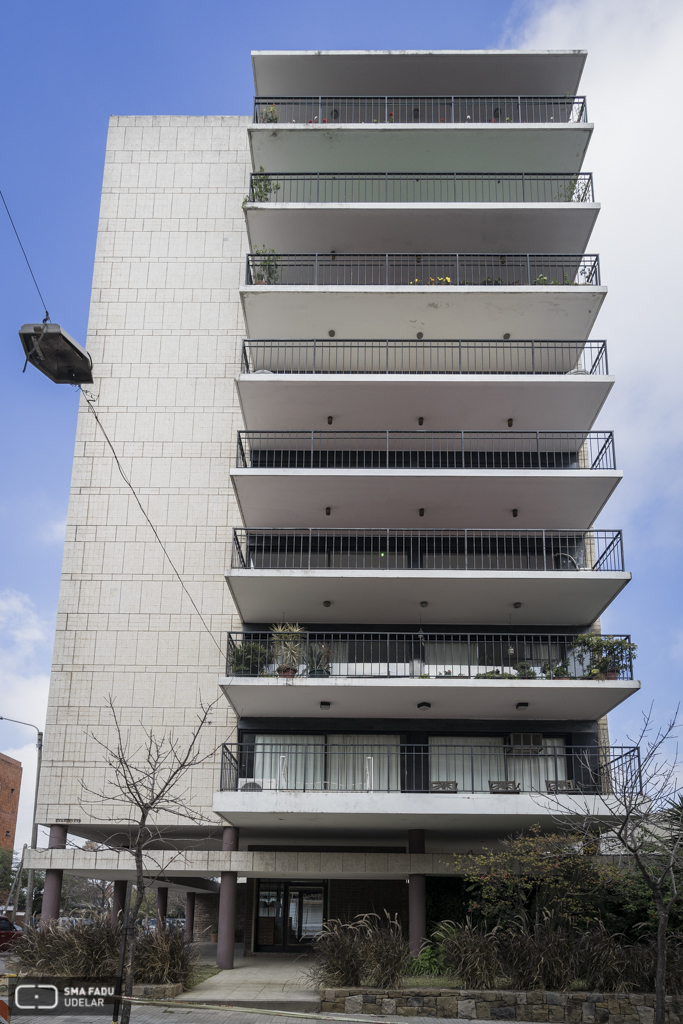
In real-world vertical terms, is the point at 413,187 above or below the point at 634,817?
above

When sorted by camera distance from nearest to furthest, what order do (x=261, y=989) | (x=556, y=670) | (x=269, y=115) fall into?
(x=261, y=989), (x=556, y=670), (x=269, y=115)

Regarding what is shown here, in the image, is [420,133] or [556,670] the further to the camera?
[420,133]

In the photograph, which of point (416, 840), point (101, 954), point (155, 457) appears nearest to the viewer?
point (101, 954)

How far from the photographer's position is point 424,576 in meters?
23.1

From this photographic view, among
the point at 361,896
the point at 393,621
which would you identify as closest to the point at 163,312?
the point at 393,621

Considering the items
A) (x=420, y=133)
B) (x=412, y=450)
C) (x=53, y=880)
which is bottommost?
(x=53, y=880)

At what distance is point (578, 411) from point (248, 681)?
12268 millimetres

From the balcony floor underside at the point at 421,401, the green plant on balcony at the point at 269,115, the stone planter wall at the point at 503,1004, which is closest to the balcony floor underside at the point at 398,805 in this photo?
the stone planter wall at the point at 503,1004

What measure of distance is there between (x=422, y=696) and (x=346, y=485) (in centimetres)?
599

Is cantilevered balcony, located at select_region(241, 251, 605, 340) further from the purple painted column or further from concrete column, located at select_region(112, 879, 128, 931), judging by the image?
concrete column, located at select_region(112, 879, 128, 931)

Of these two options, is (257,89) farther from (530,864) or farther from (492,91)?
(530,864)

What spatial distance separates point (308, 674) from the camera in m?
23.0

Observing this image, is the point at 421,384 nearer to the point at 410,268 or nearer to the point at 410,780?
the point at 410,268

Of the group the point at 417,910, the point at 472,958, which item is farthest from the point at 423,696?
the point at 472,958
